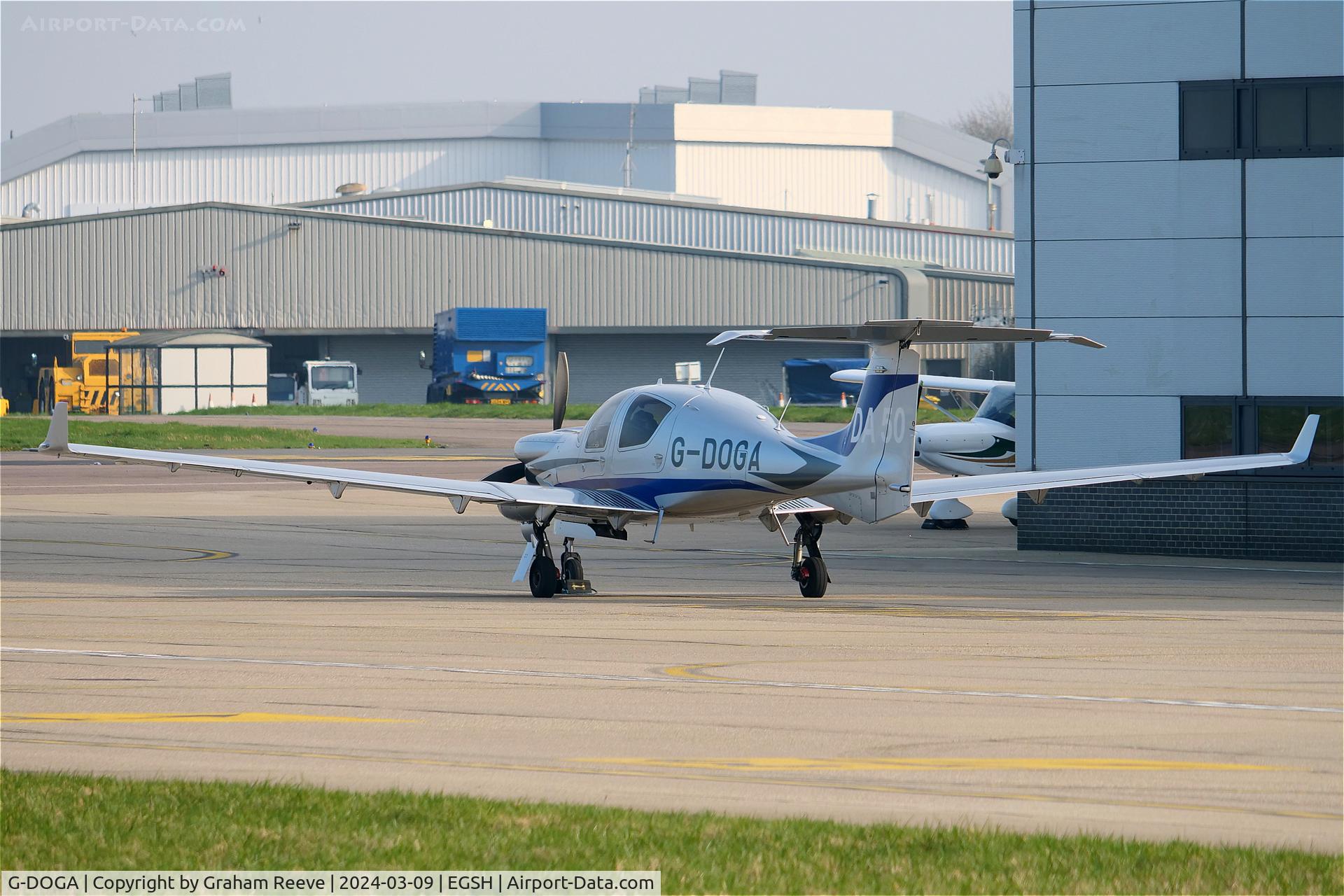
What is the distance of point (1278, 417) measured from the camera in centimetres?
2267

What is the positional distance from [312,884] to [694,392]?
11.5 metres

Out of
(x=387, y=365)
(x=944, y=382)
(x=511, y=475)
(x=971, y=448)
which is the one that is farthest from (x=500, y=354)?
(x=511, y=475)

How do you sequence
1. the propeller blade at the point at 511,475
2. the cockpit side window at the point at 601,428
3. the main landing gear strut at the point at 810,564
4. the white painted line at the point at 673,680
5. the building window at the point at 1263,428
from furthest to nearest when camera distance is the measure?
1. the building window at the point at 1263,428
2. the propeller blade at the point at 511,475
3. the cockpit side window at the point at 601,428
4. the main landing gear strut at the point at 810,564
5. the white painted line at the point at 673,680

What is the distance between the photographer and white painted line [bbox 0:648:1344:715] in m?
10.7

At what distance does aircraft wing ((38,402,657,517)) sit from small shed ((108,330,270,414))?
51.2m

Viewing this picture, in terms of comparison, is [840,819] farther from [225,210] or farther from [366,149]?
[366,149]

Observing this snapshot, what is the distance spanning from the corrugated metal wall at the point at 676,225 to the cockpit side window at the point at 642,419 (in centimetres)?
6200

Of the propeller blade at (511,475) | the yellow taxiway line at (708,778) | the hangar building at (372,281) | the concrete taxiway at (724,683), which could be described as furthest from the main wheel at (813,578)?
the hangar building at (372,281)

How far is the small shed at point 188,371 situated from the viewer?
6631 centimetres

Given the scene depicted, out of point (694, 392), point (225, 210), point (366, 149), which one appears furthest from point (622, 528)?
point (366, 149)

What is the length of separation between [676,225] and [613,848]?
74.5 metres

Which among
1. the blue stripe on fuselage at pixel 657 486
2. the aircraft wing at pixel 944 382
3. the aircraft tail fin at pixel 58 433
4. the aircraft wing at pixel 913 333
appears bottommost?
the blue stripe on fuselage at pixel 657 486

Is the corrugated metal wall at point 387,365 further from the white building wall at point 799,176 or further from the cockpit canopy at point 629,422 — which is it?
the cockpit canopy at point 629,422

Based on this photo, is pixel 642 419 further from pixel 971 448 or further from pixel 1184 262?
pixel 971 448
